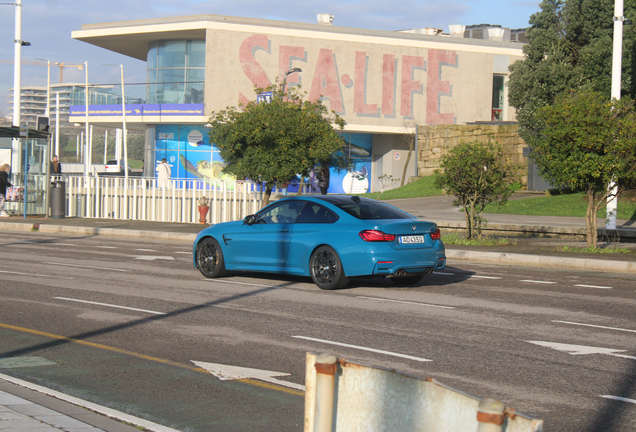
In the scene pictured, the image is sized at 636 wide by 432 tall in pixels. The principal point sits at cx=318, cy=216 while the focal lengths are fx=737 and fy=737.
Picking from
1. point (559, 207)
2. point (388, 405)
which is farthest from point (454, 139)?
point (388, 405)

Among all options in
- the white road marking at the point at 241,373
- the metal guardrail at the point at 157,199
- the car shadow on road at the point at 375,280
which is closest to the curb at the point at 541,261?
the car shadow on road at the point at 375,280

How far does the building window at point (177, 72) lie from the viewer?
47344 mm

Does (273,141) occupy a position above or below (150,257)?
above

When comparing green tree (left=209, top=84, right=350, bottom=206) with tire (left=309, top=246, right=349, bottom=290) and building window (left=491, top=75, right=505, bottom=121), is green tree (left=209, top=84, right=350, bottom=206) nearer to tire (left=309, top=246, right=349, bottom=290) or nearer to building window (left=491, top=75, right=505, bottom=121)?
tire (left=309, top=246, right=349, bottom=290)

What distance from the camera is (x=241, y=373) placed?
19.9 feet

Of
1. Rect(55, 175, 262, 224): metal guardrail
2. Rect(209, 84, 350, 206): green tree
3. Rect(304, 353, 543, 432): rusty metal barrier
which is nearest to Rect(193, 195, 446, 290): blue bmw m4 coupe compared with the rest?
Rect(304, 353, 543, 432): rusty metal barrier

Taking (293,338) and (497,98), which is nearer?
(293,338)

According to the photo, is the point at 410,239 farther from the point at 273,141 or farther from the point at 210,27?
the point at 210,27

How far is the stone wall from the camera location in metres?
40.9

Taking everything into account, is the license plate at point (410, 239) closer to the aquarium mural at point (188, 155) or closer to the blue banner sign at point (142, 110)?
the blue banner sign at point (142, 110)

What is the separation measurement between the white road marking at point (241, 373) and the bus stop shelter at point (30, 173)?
24.1m

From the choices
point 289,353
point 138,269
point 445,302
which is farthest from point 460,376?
point 138,269

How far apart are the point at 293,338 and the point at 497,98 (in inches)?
1964

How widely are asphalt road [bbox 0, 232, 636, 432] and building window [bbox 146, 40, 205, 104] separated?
116 feet
